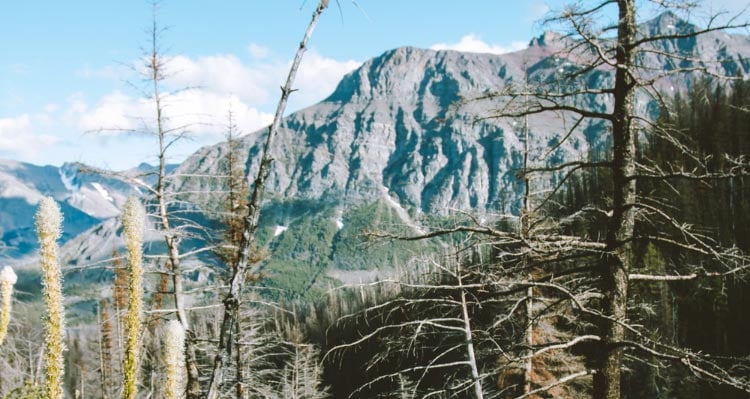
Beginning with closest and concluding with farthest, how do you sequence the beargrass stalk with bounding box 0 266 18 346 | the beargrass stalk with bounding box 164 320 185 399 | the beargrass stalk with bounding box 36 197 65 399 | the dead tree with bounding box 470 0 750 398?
the beargrass stalk with bounding box 36 197 65 399 < the beargrass stalk with bounding box 164 320 185 399 < the beargrass stalk with bounding box 0 266 18 346 < the dead tree with bounding box 470 0 750 398

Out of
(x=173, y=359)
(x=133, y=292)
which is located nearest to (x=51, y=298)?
(x=133, y=292)

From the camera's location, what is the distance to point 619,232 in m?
6.04

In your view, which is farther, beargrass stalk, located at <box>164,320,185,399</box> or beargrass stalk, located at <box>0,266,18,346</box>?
beargrass stalk, located at <box>0,266,18,346</box>

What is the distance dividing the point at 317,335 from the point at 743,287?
1956 inches

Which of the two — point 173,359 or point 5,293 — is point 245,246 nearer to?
point 173,359

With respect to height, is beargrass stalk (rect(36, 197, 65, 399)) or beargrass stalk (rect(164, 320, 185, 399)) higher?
beargrass stalk (rect(36, 197, 65, 399))

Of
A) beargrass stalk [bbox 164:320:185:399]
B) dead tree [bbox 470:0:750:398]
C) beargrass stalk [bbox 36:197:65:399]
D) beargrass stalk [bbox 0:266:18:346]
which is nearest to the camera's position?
beargrass stalk [bbox 36:197:65:399]

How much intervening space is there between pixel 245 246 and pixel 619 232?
16.5 feet

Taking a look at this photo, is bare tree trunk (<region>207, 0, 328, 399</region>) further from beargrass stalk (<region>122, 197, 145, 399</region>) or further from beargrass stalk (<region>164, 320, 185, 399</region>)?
beargrass stalk (<region>122, 197, 145, 399</region>)

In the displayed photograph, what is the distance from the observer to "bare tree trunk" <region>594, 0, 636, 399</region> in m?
5.86

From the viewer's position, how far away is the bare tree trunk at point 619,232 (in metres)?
5.86

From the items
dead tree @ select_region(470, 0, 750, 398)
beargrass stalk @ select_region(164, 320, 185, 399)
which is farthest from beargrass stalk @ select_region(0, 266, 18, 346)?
dead tree @ select_region(470, 0, 750, 398)

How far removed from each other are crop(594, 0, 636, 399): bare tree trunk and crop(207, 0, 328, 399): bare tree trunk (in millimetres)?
4705

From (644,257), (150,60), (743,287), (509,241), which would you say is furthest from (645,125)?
(743,287)
